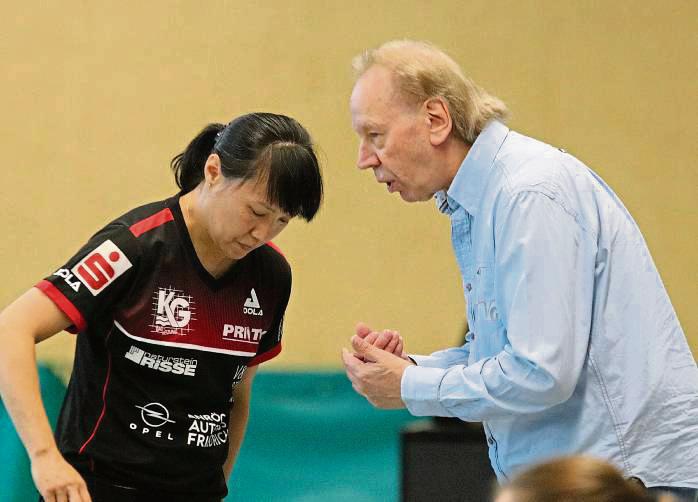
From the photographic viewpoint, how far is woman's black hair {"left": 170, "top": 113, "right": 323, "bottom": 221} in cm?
226

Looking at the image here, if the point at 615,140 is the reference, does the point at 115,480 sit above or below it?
below

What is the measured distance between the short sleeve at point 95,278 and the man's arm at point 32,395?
0.03m

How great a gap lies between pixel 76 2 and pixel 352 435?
6.95ft

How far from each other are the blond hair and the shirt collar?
0.04 metres

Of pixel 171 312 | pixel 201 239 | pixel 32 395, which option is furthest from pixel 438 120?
pixel 32 395

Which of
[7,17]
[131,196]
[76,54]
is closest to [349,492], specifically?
[131,196]

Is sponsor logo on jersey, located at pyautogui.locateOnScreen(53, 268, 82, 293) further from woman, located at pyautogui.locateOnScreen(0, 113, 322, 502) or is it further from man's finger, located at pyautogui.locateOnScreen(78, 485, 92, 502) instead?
man's finger, located at pyautogui.locateOnScreen(78, 485, 92, 502)

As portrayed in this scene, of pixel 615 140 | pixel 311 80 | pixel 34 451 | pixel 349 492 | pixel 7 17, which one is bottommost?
pixel 349 492

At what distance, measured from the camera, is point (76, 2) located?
14.1 feet

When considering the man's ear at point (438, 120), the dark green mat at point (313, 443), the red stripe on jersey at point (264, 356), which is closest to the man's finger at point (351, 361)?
the red stripe on jersey at point (264, 356)

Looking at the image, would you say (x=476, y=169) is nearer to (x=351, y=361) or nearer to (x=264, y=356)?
(x=351, y=361)

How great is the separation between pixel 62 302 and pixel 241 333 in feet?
1.36

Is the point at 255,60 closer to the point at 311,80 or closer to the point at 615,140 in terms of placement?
the point at 311,80

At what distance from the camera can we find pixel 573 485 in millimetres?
1158
